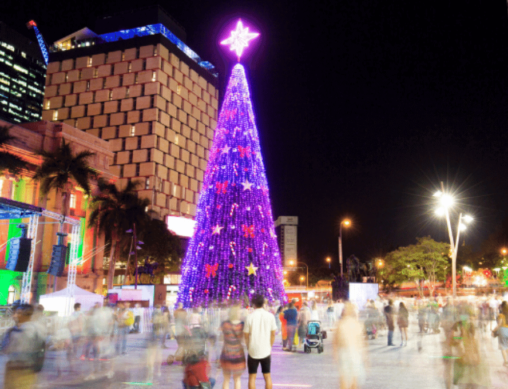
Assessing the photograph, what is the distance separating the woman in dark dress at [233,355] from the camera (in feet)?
23.7

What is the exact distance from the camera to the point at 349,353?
7293mm

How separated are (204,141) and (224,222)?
70.6 m

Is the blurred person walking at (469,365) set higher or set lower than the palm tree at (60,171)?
lower

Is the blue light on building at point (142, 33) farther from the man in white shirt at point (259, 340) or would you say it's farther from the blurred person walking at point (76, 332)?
the man in white shirt at point (259, 340)

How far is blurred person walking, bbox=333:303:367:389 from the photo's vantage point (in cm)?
720

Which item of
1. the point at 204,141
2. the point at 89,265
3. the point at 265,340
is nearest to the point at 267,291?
the point at 265,340

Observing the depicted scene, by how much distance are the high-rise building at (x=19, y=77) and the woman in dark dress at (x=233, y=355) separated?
157 meters

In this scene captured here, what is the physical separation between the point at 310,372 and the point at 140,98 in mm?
75686

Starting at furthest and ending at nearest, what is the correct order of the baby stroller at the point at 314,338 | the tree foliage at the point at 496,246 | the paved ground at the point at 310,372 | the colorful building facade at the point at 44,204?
the tree foliage at the point at 496,246, the colorful building facade at the point at 44,204, the baby stroller at the point at 314,338, the paved ground at the point at 310,372

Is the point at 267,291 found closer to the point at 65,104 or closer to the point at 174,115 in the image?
the point at 174,115

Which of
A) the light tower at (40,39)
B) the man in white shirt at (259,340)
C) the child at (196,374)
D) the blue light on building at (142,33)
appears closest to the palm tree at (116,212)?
Answer: the man in white shirt at (259,340)

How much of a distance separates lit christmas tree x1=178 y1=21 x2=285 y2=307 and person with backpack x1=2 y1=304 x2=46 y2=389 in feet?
52.5

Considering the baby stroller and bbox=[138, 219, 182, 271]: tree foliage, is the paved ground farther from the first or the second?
bbox=[138, 219, 182, 271]: tree foliage

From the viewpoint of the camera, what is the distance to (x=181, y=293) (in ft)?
77.0
